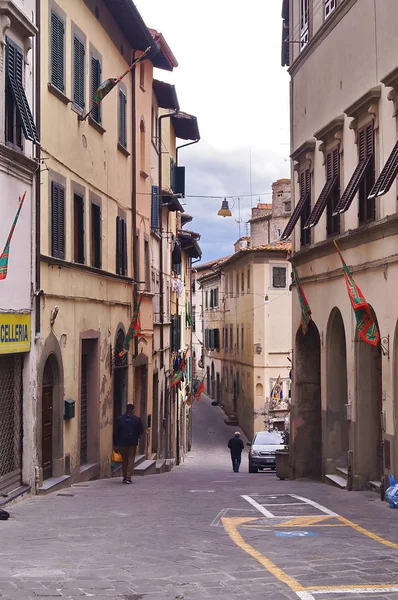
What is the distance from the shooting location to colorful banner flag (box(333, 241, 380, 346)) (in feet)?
60.1

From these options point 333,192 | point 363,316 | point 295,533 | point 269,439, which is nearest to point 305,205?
point 333,192

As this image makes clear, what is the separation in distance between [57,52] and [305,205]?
8756mm

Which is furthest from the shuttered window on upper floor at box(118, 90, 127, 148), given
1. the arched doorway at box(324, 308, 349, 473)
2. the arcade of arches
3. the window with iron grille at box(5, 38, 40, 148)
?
the window with iron grille at box(5, 38, 40, 148)

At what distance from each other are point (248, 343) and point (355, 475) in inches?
1570

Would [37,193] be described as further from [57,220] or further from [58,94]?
[58,94]

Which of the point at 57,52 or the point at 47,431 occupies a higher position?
the point at 57,52

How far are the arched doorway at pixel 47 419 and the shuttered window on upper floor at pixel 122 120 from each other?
363 inches

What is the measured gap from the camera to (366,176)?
63.6ft

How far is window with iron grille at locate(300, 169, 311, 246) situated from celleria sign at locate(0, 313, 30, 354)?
1064 centimetres

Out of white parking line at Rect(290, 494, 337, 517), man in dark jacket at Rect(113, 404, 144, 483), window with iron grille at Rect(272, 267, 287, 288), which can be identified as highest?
window with iron grille at Rect(272, 267, 287, 288)

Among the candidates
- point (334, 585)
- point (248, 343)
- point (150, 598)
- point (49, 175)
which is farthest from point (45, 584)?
point (248, 343)

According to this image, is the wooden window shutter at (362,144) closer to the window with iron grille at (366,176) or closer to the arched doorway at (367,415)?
the window with iron grille at (366,176)

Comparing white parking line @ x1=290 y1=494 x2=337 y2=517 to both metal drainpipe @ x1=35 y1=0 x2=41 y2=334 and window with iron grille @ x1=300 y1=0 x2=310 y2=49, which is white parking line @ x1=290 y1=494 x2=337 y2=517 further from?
window with iron grille @ x1=300 y1=0 x2=310 y2=49

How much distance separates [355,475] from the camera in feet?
65.0
